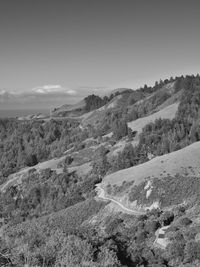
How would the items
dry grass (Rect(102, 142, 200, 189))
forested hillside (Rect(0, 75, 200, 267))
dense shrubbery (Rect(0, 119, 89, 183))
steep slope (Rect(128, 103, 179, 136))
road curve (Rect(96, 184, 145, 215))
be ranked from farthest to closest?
dense shrubbery (Rect(0, 119, 89, 183)) → steep slope (Rect(128, 103, 179, 136)) → dry grass (Rect(102, 142, 200, 189)) → road curve (Rect(96, 184, 145, 215)) → forested hillside (Rect(0, 75, 200, 267))

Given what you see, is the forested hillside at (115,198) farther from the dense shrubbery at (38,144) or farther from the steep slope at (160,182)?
the dense shrubbery at (38,144)

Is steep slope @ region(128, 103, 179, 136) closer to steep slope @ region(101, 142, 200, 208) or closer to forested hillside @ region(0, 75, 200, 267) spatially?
forested hillside @ region(0, 75, 200, 267)

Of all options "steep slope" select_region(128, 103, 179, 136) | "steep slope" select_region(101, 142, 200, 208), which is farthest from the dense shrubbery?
"steep slope" select_region(101, 142, 200, 208)

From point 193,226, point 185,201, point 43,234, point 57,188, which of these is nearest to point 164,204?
point 185,201

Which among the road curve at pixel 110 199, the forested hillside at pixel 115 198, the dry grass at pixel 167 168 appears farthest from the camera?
the dry grass at pixel 167 168

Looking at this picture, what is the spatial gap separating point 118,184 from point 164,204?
18.0 m

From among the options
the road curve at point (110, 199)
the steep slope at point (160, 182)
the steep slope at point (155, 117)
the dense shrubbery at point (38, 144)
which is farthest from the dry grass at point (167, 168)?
the dense shrubbery at point (38, 144)

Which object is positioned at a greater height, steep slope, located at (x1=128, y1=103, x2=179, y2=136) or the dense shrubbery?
steep slope, located at (x1=128, y1=103, x2=179, y2=136)

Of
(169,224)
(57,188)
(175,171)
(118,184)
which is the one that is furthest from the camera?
(57,188)

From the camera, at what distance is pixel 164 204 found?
5247cm

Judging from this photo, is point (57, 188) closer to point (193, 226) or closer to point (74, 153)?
point (74, 153)

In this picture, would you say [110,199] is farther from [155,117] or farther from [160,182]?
[155,117]

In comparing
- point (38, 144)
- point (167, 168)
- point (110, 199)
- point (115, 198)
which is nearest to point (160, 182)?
point (167, 168)

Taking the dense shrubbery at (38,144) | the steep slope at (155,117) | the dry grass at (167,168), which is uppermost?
the steep slope at (155,117)
